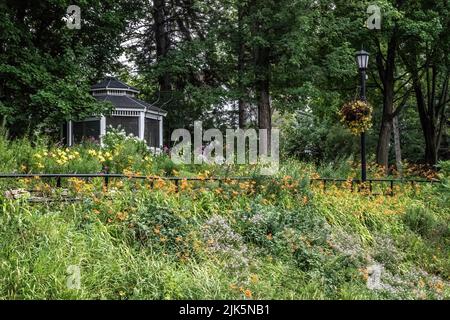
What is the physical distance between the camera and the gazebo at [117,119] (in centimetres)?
1447

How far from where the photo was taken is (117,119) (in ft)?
48.2

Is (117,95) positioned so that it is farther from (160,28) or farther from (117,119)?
(160,28)

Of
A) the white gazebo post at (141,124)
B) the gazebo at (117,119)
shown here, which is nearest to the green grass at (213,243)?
the gazebo at (117,119)

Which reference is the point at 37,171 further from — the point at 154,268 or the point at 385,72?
the point at 385,72

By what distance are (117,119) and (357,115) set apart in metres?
7.31

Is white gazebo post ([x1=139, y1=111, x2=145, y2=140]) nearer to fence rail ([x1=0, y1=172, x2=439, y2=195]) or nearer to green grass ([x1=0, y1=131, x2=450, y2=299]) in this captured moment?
green grass ([x1=0, y1=131, x2=450, y2=299])

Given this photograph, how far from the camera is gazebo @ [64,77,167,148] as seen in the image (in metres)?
14.5

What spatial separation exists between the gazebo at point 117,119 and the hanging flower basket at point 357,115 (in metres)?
6.44

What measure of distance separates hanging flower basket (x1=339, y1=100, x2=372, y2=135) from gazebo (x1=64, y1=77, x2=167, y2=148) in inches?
253

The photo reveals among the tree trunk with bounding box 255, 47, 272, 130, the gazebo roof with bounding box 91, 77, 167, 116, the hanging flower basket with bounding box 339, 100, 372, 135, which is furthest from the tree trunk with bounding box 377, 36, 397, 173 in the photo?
the gazebo roof with bounding box 91, 77, 167, 116

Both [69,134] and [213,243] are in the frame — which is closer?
[213,243]

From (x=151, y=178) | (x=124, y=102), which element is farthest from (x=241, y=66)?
(x=151, y=178)

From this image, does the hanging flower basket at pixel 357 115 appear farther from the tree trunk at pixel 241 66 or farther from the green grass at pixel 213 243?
the tree trunk at pixel 241 66
